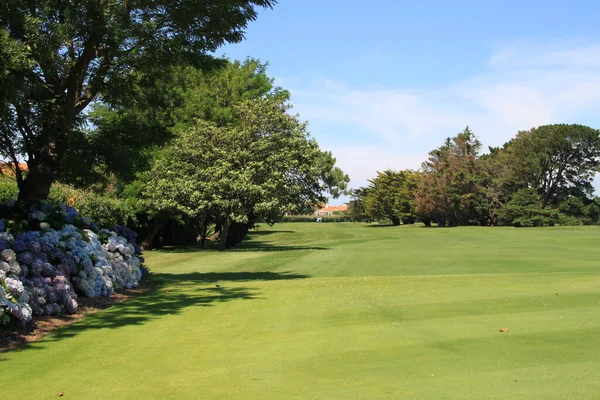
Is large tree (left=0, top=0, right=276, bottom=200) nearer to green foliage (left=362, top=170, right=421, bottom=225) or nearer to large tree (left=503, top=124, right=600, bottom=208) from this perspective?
large tree (left=503, top=124, right=600, bottom=208)

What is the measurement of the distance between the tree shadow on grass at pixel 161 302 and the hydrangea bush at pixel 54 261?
66 cm

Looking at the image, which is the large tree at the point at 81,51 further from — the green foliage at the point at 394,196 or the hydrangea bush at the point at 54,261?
the green foliage at the point at 394,196

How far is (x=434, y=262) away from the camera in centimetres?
2619

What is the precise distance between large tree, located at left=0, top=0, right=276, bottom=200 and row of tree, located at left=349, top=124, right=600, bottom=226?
2430 inches

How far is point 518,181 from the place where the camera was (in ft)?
251

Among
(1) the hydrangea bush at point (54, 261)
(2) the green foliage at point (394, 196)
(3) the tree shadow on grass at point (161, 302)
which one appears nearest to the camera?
(1) the hydrangea bush at point (54, 261)

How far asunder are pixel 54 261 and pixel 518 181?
241 feet

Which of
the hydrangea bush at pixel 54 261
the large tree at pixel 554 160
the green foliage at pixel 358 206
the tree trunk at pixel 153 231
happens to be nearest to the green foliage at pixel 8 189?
the hydrangea bush at pixel 54 261

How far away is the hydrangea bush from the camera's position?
9500 mm

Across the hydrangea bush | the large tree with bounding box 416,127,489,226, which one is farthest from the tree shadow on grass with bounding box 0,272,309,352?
the large tree with bounding box 416,127,489,226

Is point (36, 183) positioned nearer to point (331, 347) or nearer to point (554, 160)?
point (331, 347)

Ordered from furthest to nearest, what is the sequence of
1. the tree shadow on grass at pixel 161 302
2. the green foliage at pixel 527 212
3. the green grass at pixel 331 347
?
1. the green foliage at pixel 527 212
2. the tree shadow on grass at pixel 161 302
3. the green grass at pixel 331 347

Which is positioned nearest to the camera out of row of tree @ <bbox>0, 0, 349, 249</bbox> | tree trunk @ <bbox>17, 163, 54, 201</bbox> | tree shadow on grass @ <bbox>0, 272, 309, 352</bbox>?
tree shadow on grass @ <bbox>0, 272, 309, 352</bbox>

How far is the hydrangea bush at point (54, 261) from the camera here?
9500 millimetres
